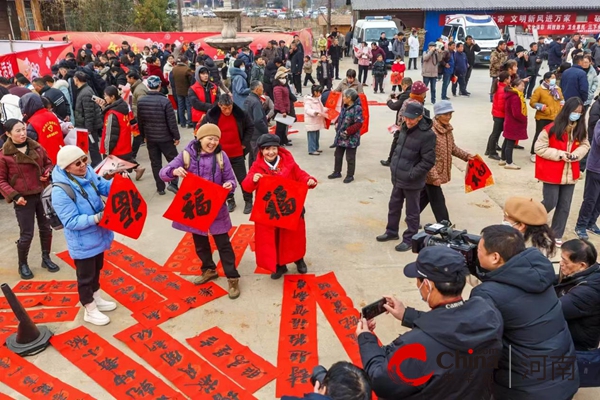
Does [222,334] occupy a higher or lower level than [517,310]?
lower

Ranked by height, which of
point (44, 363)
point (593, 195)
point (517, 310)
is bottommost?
point (44, 363)

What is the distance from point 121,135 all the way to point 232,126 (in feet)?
6.07

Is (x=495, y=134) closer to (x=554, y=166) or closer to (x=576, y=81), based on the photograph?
(x=576, y=81)

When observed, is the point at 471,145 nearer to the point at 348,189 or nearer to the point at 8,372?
the point at 348,189

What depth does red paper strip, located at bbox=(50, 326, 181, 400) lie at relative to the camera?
3.51 m

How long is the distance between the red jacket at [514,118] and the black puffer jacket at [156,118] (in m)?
5.37

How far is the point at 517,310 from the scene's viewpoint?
7.90 feet

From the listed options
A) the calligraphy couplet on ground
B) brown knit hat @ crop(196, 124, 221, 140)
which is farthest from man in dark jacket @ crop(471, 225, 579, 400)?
brown knit hat @ crop(196, 124, 221, 140)

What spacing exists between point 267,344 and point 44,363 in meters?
1.78

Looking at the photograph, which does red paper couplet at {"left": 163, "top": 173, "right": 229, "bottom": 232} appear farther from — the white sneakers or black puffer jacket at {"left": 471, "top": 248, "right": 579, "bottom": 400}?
black puffer jacket at {"left": 471, "top": 248, "right": 579, "bottom": 400}

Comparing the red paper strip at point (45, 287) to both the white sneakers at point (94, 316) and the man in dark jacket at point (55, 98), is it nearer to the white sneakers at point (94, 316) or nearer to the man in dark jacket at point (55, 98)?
the white sneakers at point (94, 316)

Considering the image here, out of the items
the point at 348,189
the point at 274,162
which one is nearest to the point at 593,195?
the point at 348,189

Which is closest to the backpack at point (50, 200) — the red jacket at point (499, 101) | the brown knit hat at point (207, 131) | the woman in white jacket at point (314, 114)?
the brown knit hat at point (207, 131)

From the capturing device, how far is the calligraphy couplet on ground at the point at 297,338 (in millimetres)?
3590
